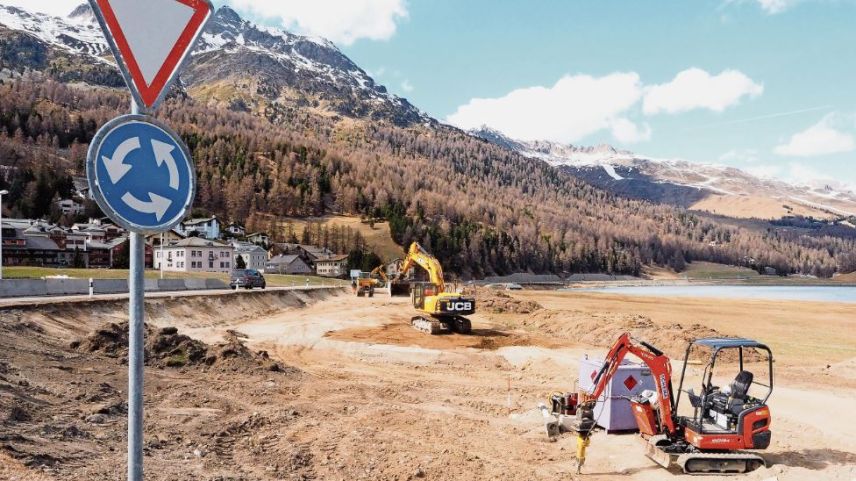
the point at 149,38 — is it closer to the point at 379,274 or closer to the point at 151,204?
the point at 151,204

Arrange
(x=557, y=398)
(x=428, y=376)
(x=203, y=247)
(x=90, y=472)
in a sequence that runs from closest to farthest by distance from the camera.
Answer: (x=90, y=472) < (x=557, y=398) < (x=428, y=376) < (x=203, y=247)

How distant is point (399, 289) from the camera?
7462cm

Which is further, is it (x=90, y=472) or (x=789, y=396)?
(x=789, y=396)

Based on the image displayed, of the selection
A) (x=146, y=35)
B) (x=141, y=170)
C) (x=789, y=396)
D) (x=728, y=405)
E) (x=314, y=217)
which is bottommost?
(x=789, y=396)

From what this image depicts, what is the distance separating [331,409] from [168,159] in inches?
564

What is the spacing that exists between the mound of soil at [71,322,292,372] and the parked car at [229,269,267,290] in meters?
38.4

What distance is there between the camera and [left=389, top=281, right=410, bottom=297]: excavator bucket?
239 feet

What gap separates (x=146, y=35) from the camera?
341 centimetres

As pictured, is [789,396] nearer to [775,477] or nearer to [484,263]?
[775,477]

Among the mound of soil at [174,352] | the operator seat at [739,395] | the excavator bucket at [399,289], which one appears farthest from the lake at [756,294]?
the mound of soil at [174,352]

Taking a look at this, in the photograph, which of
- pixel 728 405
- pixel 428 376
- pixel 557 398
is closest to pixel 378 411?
pixel 557 398

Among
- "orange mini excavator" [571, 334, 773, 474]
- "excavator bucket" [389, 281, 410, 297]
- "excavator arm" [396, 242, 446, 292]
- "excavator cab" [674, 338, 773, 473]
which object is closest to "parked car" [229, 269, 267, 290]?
"excavator bucket" [389, 281, 410, 297]

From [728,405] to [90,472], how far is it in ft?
43.0

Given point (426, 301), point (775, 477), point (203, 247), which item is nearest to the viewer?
point (775, 477)
